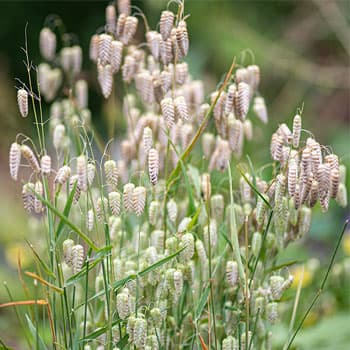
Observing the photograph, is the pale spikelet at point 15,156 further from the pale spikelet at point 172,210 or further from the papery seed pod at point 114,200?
the pale spikelet at point 172,210

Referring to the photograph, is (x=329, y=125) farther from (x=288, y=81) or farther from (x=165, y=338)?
(x=165, y=338)

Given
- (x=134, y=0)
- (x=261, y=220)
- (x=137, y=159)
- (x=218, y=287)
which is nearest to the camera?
(x=261, y=220)

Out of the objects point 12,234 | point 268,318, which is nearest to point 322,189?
point 268,318

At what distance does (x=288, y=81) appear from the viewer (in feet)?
14.0

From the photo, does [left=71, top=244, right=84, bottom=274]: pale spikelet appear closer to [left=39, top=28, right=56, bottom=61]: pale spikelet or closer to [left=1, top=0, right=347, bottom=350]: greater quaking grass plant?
[left=1, top=0, right=347, bottom=350]: greater quaking grass plant

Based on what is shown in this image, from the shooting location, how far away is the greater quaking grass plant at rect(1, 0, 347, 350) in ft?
3.57

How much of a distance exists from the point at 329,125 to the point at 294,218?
3.48 m

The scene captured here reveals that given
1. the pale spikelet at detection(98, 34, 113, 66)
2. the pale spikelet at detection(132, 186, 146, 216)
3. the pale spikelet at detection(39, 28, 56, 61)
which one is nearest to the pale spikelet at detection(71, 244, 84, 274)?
the pale spikelet at detection(132, 186, 146, 216)

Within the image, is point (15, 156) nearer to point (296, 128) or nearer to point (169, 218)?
point (169, 218)

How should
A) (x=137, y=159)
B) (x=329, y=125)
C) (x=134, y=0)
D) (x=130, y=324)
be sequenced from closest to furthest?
(x=130, y=324) < (x=137, y=159) < (x=134, y=0) < (x=329, y=125)

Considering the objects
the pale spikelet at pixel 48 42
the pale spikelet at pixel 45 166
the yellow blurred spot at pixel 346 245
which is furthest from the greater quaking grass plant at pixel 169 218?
the yellow blurred spot at pixel 346 245

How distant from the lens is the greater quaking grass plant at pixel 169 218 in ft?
3.57

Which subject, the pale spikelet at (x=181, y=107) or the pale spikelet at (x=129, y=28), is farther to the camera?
the pale spikelet at (x=129, y=28)

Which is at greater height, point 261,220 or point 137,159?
point 137,159
